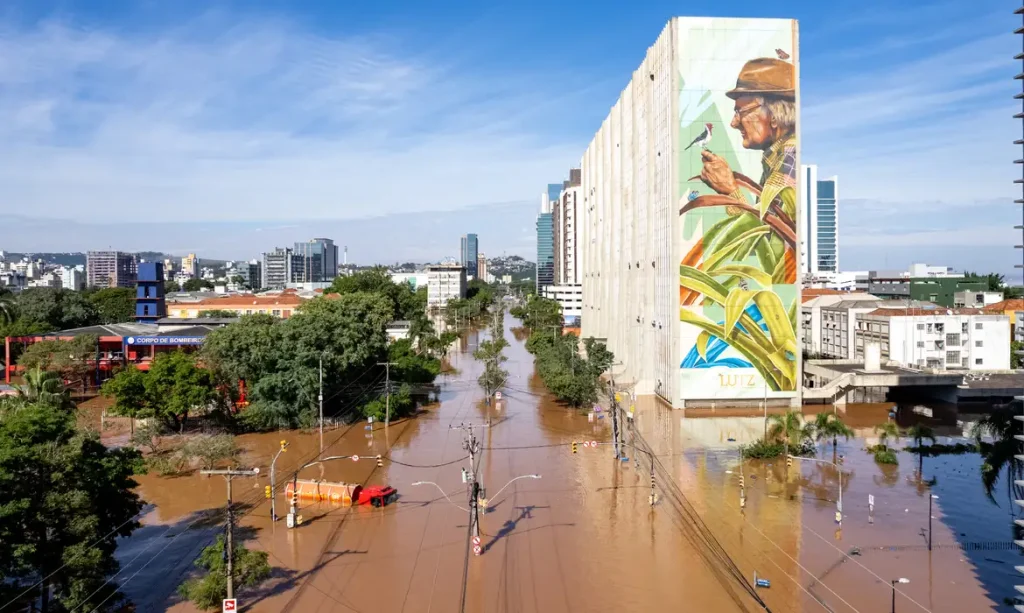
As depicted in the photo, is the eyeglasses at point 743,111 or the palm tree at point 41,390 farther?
the eyeglasses at point 743,111

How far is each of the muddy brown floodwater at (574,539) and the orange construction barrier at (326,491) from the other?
0.58 metres

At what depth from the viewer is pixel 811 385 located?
5172 centimetres

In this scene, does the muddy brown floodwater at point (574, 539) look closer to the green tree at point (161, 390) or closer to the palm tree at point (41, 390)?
the green tree at point (161, 390)

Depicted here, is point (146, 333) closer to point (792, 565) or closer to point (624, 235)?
point (624, 235)

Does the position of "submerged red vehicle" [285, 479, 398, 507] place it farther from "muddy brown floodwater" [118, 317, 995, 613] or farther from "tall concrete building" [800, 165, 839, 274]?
"tall concrete building" [800, 165, 839, 274]

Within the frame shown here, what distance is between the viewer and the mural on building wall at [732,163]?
4272 cm

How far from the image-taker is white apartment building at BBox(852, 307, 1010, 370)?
171 ft

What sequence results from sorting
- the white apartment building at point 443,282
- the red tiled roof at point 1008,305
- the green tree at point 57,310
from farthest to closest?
the white apartment building at point 443,282
the green tree at point 57,310
the red tiled roof at point 1008,305

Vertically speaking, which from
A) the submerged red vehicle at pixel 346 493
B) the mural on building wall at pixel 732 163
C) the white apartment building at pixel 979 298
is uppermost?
the mural on building wall at pixel 732 163

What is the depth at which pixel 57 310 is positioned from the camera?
77062mm

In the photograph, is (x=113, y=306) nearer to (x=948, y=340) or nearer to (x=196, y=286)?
(x=948, y=340)

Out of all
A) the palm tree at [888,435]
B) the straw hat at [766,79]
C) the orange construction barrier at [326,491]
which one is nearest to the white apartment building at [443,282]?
the straw hat at [766,79]

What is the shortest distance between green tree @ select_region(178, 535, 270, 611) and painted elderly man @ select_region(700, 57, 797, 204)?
107ft

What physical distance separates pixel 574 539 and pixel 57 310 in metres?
72.4
